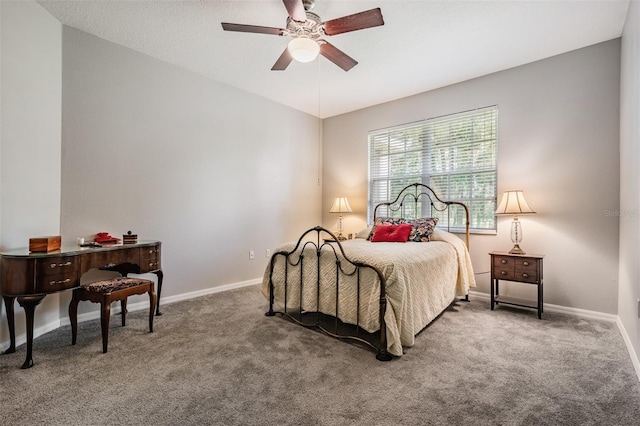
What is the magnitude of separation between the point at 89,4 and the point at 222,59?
1.22 meters

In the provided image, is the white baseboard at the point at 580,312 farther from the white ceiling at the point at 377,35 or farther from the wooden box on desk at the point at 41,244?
the wooden box on desk at the point at 41,244

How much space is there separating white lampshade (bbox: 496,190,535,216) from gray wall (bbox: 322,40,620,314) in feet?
0.94

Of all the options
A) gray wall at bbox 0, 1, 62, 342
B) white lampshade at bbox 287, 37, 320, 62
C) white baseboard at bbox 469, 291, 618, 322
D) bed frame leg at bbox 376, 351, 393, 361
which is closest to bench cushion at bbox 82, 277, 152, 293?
gray wall at bbox 0, 1, 62, 342

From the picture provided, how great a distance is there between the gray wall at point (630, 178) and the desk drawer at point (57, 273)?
395 centimetres

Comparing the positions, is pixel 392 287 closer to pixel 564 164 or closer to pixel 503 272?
pixel 503 272

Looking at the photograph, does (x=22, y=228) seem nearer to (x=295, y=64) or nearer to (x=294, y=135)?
(x=295, y=64)

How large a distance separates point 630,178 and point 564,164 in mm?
895

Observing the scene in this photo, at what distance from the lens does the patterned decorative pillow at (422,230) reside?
3.62m

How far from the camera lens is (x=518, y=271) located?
10.3 feet

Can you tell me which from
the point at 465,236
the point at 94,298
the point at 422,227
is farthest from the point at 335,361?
the point at 465,236

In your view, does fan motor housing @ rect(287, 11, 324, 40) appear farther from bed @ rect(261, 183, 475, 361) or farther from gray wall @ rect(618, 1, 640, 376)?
gray wall @ rect(618, 1, 640, 376)

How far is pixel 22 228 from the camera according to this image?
246 cm

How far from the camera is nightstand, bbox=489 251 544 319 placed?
9.95 ft

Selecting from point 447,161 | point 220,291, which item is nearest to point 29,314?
point 220,291
